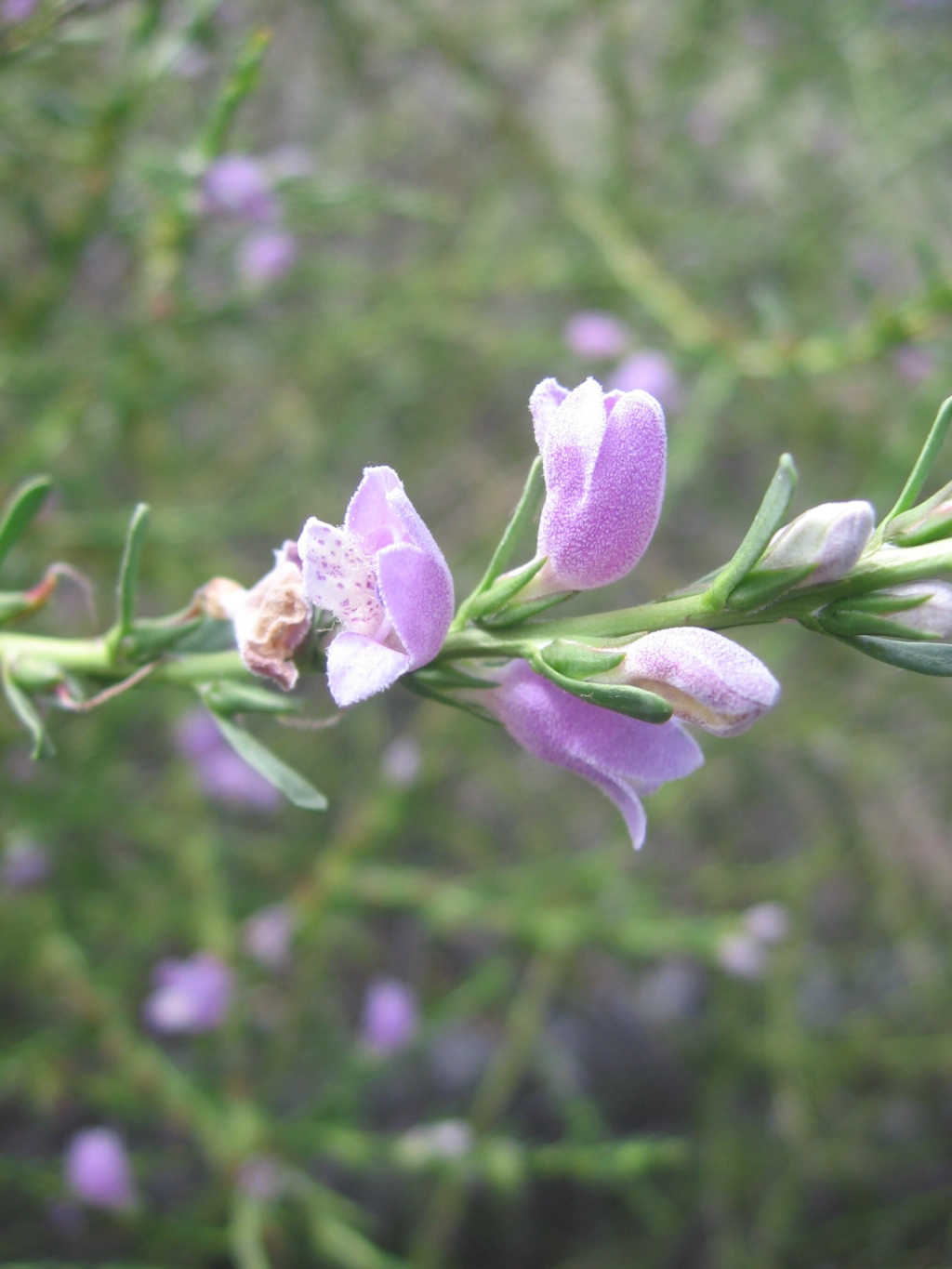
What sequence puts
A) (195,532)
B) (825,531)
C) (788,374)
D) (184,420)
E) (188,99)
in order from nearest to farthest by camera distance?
(825,531), (788,374), (195,532), (188,99), (184,420)

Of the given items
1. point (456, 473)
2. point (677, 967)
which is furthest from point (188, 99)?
point (677, 967)

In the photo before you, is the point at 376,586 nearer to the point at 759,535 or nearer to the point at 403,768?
the point at 759,535

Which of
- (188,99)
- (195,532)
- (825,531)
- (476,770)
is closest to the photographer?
(825,531)

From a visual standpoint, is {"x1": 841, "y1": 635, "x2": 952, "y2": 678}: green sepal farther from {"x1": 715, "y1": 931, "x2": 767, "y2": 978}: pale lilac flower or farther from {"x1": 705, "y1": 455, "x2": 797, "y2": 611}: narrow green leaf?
{"x1": 715, "y1": 931, "x2": 767, "y2": 978}: pale lilac flower

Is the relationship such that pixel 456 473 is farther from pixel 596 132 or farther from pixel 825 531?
pixel 825 531

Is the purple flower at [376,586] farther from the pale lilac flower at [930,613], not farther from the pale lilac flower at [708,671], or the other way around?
the pale lilac flower at [930,613]

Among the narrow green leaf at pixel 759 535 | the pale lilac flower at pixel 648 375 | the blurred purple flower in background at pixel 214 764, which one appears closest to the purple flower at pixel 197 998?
the blurred purple flower in background at pixel 214 764

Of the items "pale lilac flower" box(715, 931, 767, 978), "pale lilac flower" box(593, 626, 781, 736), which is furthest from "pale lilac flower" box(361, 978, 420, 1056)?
"pale lilac flower" box(593, 626, 781, 736)
